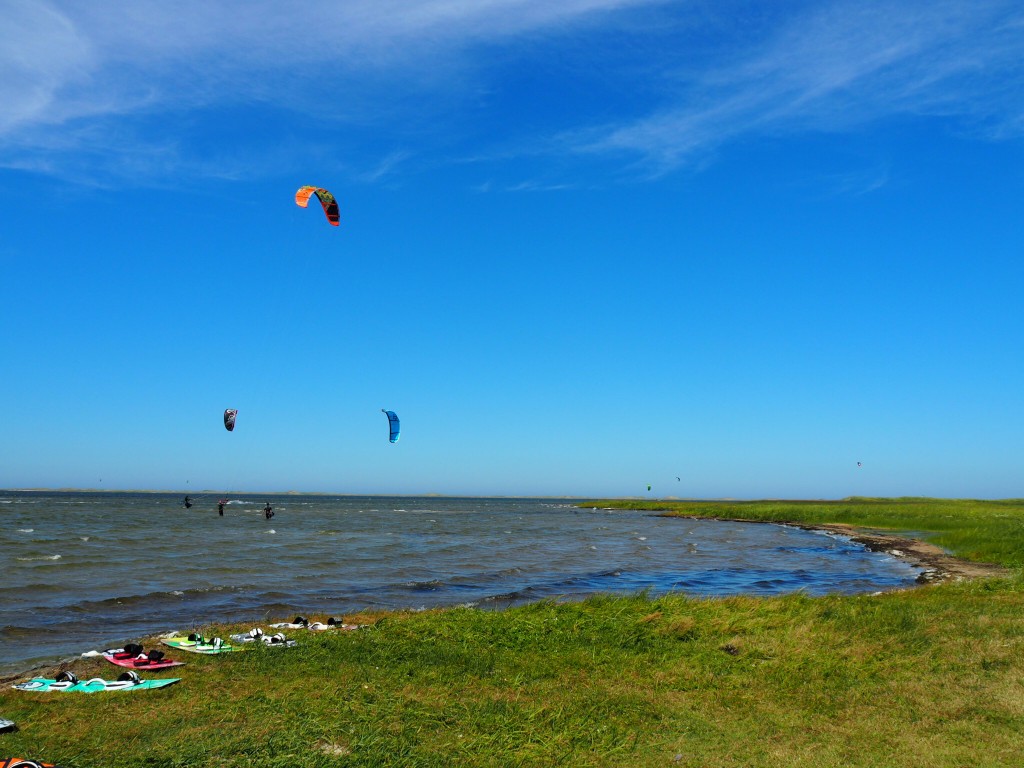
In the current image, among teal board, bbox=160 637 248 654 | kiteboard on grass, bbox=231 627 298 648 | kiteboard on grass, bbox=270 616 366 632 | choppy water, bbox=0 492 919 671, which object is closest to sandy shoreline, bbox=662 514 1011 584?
choppy water, bbox=0 492 919 671

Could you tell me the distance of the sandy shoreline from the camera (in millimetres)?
24770

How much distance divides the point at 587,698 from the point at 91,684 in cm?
656

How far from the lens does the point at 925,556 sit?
1357 inches

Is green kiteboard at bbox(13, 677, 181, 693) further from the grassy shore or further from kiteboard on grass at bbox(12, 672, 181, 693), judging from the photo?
the grassy shore

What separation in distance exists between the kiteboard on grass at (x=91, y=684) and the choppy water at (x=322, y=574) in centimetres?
299

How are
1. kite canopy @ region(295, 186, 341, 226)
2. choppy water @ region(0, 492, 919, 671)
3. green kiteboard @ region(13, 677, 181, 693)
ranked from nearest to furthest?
green kiteboard @ region(13, 677, 181, 693) < choppy water @ region(0, 492, 919, 671) < kite canopy @ region(295, 186, 341, 226)

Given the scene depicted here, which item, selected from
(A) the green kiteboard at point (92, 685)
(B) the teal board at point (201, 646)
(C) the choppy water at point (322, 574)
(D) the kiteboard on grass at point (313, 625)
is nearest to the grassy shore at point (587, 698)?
(A) the green kiteboard at point (92, 685)

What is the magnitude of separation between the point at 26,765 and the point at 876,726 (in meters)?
8.16

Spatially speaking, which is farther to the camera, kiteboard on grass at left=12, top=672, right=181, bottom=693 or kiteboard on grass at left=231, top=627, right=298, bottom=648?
kiteboard on grass at left=231, top=627, right=298, bottom=648

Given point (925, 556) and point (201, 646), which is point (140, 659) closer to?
point (201, 646)

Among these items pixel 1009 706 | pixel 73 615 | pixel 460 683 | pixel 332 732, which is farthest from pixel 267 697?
pixel 73 615

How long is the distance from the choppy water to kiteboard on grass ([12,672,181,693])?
2.99 metres

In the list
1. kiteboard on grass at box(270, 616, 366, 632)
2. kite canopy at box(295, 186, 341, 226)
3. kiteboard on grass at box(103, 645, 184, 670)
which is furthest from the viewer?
kite canopy at box(295, 186, 341, 226)

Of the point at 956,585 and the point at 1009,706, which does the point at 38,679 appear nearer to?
the point at 1009,706
